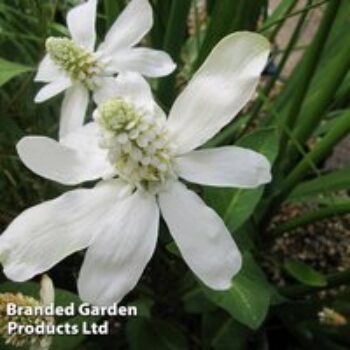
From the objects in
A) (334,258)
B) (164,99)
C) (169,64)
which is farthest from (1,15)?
(334,258)

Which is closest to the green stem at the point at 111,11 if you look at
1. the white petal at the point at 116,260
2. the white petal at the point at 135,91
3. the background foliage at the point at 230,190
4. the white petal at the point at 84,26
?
the background foliage at the point at 230,190

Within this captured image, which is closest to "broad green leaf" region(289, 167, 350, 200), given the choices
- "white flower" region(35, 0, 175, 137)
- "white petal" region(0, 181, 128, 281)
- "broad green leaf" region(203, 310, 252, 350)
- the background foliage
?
the background foliage

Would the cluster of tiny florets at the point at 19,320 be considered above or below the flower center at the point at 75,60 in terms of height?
below

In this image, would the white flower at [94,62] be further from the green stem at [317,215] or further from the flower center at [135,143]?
the green stem at [317,215]

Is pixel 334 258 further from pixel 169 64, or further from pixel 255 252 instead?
pixel 169 64

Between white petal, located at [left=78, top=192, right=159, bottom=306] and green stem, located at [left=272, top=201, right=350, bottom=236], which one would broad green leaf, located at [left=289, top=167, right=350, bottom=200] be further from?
white petal, located at [left=78, top=192, right=159, bottom=306]

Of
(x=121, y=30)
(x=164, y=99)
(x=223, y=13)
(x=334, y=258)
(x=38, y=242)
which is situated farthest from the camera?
(x=334, y=258)
